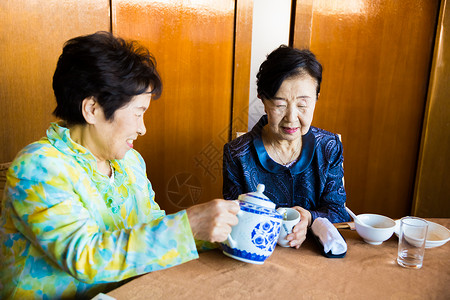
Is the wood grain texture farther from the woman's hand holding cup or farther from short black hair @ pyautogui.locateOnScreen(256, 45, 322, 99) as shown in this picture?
the woman's hand holding cup

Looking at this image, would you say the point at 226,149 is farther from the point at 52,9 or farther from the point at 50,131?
the point at 52,9

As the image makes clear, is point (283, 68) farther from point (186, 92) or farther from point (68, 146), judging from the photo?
point (186, 92)

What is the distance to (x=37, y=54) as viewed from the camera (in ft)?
7.22

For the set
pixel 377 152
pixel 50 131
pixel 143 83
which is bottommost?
pixel 377 152

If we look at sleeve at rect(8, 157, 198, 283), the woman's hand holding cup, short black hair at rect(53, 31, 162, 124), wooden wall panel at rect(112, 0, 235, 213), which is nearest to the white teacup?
the woman's hand holding cup

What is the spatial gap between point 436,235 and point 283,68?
0.89 meters

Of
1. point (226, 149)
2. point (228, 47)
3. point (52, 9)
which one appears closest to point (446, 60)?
point (228, 47)

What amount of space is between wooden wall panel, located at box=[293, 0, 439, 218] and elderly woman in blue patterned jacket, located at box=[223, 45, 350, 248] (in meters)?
1.11

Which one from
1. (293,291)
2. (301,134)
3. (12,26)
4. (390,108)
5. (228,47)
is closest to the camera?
(293,291)

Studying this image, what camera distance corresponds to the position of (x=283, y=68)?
1.66 meters

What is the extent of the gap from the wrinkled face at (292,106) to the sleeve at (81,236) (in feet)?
2.78

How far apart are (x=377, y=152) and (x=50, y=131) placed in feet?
8.48

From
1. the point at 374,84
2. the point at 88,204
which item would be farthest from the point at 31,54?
the point at 374,84

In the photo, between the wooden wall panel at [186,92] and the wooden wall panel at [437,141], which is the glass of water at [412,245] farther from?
the wooden wall panel at [437,141]
